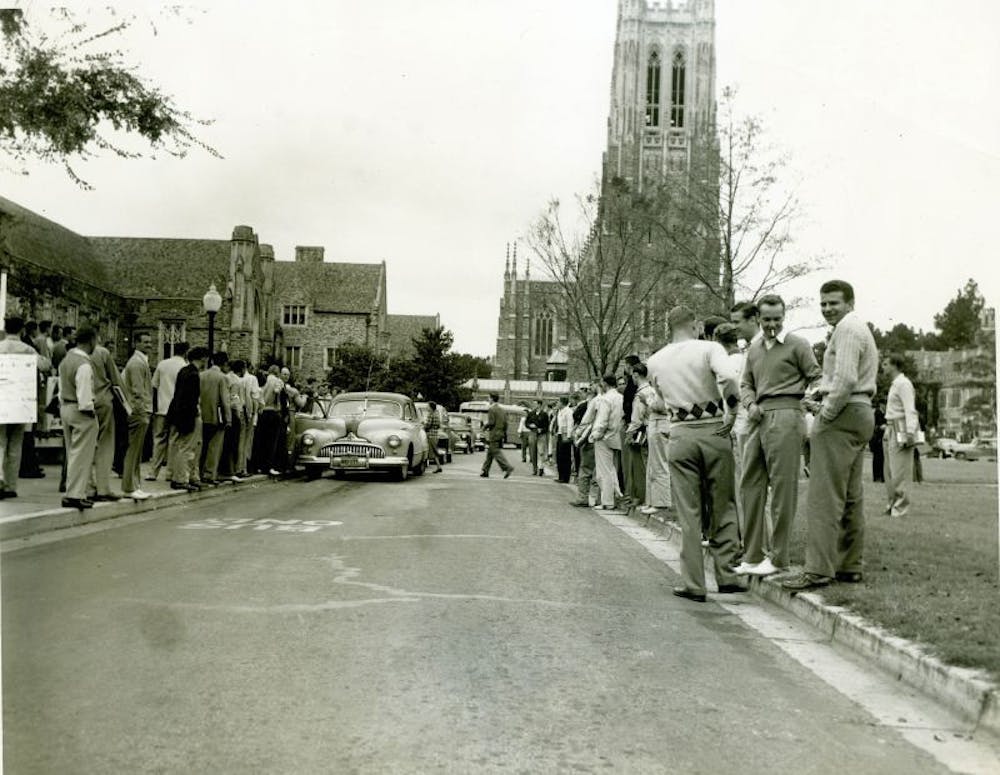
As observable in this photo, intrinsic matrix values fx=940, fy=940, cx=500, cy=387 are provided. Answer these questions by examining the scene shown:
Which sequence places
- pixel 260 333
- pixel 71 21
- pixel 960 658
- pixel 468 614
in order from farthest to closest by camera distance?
pixel 260 333, pixel 71 21, pixel 468 614, pixel 960 658

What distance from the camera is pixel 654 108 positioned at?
5853 cm

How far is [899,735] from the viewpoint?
13.0ft

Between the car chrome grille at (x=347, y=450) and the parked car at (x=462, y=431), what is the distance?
24.5m

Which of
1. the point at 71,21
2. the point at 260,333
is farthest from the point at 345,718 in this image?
the point at 260,333

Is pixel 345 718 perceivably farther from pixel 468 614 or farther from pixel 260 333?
pixel 260 333

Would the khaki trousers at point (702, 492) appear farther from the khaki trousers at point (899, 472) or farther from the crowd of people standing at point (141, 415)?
the khaki trousers at point (899, 472)

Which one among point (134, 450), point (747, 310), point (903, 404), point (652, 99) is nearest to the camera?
point (747, 310)

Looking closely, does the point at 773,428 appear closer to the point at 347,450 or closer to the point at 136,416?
the point at 136,416

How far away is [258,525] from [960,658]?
298 inches

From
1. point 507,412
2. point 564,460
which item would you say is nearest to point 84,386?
point 564,460

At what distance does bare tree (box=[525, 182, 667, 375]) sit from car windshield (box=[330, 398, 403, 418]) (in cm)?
1400

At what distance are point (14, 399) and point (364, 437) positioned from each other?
45.4 ft

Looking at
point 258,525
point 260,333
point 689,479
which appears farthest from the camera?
point 260,333

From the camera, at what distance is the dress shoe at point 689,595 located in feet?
22.8
